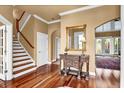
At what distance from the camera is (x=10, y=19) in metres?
3.12

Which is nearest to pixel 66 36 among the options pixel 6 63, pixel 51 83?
pixel 51 83

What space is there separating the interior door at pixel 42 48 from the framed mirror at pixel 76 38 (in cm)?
97

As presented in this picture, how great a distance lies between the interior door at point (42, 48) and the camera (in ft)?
13.2

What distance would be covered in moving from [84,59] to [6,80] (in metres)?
2.20

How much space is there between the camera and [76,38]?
3.53 metres

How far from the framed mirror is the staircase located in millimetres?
1490

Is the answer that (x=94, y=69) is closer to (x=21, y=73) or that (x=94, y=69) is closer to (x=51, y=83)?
(x=51, y=83)

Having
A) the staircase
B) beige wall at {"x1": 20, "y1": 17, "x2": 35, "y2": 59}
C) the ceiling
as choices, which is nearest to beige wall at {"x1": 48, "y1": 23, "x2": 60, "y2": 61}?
the ceiling

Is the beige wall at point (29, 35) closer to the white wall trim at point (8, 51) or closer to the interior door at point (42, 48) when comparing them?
the interior door at point (42, 48)

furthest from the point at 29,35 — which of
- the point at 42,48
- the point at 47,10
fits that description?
the point at 47,10

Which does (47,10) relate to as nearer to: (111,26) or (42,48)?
(42,48)

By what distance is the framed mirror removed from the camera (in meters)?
3.43

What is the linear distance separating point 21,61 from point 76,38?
2129 millimetres

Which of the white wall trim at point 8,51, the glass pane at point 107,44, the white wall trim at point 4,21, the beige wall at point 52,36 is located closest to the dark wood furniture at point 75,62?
the glass pane at point 107,44
